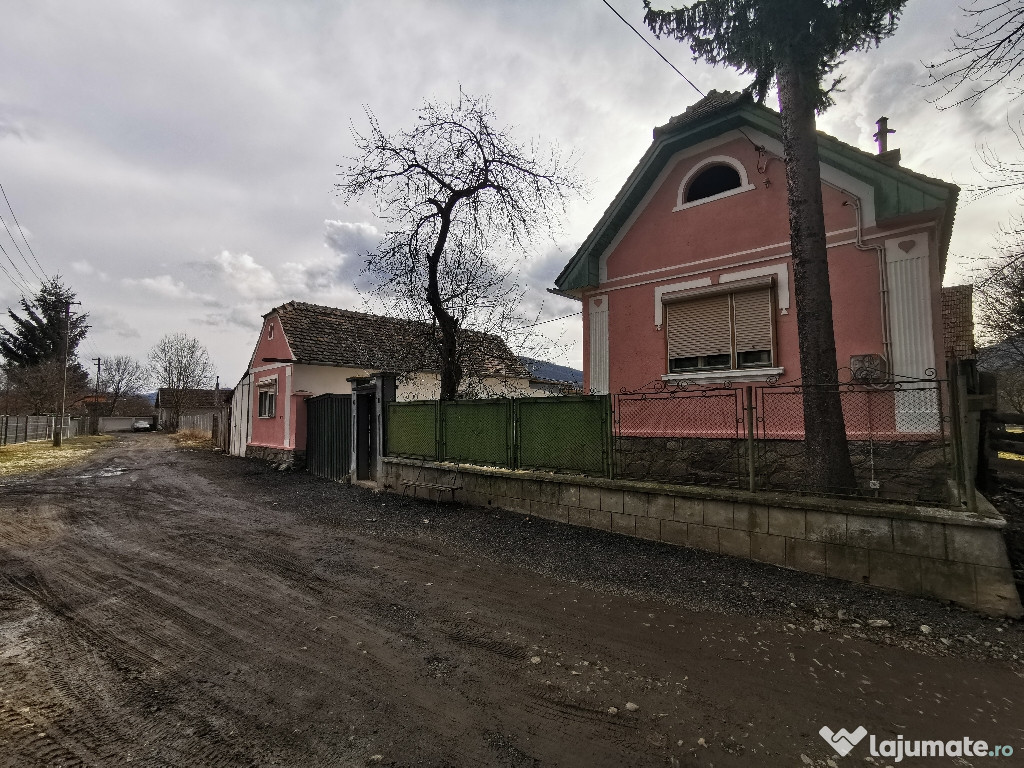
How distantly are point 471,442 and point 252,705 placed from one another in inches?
240

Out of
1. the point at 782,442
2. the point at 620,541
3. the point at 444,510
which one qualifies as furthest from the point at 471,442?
the point at 782,442

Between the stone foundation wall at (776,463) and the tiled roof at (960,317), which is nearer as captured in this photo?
the stone foundation wall at (776,463)

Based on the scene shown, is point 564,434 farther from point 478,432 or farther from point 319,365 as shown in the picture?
point 319,365

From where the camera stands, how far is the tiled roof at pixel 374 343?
13406 mm

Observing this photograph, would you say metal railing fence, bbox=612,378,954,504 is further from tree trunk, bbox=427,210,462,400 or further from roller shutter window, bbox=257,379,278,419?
roller shutter window, bbox=257,379,278,419

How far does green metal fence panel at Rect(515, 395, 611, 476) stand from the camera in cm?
688

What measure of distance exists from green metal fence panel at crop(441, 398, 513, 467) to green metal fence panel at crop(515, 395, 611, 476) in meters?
0.31

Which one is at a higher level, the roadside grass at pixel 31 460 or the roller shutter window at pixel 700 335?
the roller shutter window at pixel 700 335

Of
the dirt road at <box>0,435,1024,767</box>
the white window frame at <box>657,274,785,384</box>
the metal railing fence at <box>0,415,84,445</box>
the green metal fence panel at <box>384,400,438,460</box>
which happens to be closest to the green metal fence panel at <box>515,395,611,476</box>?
the dirt road at <box>0,435,1024,767</box>

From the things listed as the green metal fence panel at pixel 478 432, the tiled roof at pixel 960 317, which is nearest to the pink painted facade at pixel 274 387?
the green metal fence panel at pixel 478 432

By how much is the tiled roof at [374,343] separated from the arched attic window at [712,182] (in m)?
6.29

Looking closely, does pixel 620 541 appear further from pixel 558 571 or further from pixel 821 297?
pixel 821 297

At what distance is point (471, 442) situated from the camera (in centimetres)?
880

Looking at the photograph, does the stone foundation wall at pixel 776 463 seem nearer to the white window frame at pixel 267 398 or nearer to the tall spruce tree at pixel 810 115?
the tall spruce tree at pixel 810 115
